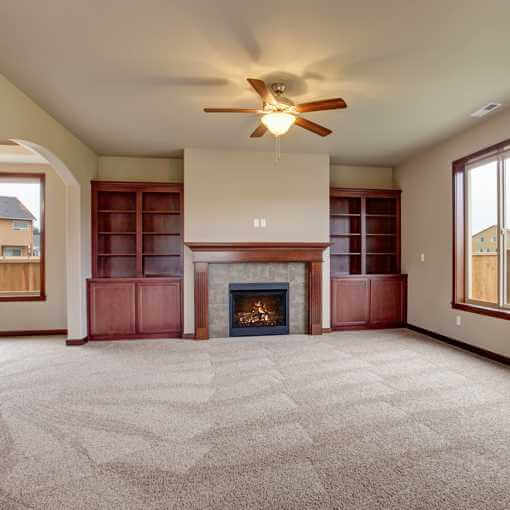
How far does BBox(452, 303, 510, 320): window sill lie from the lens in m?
3.78

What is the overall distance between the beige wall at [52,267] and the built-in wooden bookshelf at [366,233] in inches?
174

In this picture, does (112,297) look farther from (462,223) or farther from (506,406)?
(462,223)

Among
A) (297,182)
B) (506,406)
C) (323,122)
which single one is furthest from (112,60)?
(506,406)

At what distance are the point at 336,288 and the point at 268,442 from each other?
3557 mm

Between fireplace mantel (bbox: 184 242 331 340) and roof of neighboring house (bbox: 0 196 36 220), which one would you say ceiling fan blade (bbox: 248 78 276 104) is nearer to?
fireplace mantel (bbox: 184 242 331 340)

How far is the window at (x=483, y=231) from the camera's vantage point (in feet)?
12.8

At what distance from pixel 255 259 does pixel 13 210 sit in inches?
157

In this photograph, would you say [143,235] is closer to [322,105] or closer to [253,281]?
[253,281]

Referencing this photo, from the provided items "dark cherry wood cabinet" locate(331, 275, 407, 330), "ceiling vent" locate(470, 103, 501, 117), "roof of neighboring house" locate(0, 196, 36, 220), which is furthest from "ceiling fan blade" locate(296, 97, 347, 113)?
"roof of neighboring house" locate(0, 196, 36, 220)

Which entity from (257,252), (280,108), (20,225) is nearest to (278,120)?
(280,108)

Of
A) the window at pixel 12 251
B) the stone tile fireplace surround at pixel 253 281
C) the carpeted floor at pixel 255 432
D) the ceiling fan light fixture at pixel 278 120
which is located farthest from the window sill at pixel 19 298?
the ceiling fan light fixture at pixel 278 120

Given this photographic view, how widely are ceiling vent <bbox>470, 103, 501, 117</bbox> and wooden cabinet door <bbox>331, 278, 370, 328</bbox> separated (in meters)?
2.74

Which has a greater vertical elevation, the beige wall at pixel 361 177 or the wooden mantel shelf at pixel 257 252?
the beige wall at pixel 361 177

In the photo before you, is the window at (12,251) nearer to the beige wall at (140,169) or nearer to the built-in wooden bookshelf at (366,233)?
the beige wall at (140,169)
